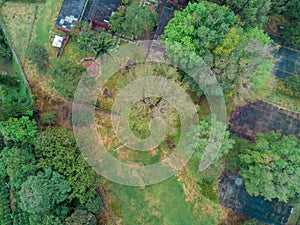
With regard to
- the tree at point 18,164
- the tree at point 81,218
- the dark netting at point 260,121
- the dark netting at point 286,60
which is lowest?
the tree at point 81,218

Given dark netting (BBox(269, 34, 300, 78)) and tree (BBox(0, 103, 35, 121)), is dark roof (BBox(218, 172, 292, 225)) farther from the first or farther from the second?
tree (BBox(0, 103, 35, 121))

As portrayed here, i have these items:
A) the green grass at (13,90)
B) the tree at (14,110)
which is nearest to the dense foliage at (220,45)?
the tree at (14,110)

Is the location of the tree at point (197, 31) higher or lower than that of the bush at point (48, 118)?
higher

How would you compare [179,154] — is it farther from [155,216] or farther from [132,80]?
[132,80]

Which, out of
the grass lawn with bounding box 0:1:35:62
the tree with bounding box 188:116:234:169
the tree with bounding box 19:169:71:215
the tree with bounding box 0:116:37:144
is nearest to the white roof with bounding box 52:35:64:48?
the grass lawn with bounding box 0:1:35:62

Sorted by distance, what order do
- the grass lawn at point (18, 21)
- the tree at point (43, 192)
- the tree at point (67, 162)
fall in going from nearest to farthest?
1. the tree at point (43, 192)
2. the tree at point (67, 162)
3. the grass lawn at point (18, 21)

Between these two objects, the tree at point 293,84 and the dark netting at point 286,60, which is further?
the dark netting at point 286,60

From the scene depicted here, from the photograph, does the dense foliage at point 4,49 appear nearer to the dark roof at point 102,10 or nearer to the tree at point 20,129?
the tree at point 20,129

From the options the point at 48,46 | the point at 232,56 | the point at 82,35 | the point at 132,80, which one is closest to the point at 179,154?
the point at 132,80
